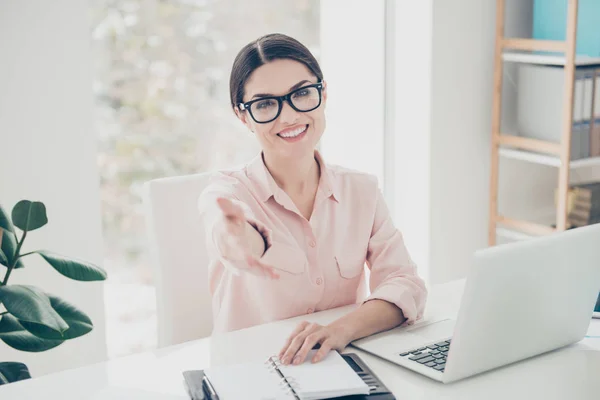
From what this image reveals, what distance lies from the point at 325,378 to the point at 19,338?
76 cm

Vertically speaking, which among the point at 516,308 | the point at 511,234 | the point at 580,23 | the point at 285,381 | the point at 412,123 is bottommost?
the point at 511,234

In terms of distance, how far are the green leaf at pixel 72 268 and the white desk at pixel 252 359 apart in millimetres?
318

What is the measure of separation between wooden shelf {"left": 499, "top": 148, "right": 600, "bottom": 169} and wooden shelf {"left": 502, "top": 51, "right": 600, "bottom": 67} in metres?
0.35

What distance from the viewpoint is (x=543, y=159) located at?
307cm

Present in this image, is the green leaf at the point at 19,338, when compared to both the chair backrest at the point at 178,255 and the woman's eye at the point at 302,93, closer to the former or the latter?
the chair backrest at the point at 178,255

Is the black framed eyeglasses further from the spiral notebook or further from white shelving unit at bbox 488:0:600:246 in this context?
white shelving unit at bbox 488:0:600:246

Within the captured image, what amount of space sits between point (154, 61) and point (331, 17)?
2.66 feet

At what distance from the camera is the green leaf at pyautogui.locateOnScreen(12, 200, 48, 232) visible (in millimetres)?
1734

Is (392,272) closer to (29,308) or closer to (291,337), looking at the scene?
(291,337)

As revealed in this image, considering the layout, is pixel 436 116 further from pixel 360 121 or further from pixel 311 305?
pixel 311 305

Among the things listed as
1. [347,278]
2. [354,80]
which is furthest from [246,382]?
[354,80]

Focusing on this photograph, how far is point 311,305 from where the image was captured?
1790 mm

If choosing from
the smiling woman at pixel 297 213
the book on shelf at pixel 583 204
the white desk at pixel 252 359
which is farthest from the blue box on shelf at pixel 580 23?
the white desk at pixel 252 359

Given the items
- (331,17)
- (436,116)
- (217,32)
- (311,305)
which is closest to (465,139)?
(436,116)
